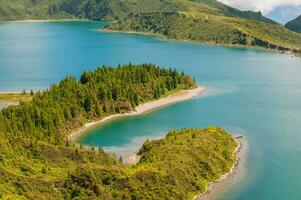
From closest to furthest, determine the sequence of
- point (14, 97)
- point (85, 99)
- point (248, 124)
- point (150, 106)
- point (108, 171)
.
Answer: point (108, 171) → point (248, 124) → point (85, 99) → point (150, 106) → point (14, 97)

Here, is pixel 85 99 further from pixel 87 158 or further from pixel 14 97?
pixel 87 158

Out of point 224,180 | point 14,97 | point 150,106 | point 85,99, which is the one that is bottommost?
point 224,180

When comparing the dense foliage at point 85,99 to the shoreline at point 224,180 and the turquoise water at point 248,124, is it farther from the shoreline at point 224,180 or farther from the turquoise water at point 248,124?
the shoreline at point 224,180

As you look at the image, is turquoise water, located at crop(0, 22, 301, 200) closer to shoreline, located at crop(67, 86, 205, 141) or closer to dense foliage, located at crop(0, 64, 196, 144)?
shoreline, located at crop(67, 86, 205, 141)

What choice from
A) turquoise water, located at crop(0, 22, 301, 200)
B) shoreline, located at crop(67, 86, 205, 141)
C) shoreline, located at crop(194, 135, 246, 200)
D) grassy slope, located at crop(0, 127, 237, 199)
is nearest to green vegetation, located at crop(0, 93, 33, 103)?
turquoise water, located at crop(0, 22, 301, 200)

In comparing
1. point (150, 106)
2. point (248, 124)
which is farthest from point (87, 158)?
point (150, 106)

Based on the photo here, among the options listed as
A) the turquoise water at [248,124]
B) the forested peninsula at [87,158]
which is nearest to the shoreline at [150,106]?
the forested peninsula at [87,158]

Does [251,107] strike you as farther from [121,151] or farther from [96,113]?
[121,151]
